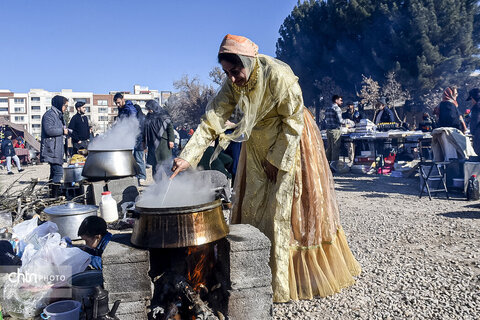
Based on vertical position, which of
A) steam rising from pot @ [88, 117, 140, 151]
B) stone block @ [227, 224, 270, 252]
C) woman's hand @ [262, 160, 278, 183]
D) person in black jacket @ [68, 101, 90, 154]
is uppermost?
person in black jacket @ [68, 101, 90, 154]

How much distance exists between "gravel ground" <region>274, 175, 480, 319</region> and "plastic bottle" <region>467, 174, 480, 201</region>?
0.23 m

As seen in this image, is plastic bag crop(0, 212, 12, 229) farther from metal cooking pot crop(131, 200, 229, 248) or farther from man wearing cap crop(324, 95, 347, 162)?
man wearing cap crop(324, 95, 347, 162)

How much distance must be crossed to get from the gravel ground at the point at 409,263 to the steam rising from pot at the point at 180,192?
107 cm

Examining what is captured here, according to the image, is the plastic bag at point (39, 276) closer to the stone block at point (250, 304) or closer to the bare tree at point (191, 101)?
the stone block at point (250, 304)

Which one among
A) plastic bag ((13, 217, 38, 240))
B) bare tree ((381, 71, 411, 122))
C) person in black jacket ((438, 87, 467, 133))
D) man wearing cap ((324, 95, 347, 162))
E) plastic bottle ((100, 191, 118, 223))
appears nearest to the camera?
plastic bag ((13, 217, 38, 240))

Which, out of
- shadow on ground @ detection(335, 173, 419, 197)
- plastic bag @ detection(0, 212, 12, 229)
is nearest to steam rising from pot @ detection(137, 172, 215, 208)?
plastic bag @ detection(0, 212, 12, 229)

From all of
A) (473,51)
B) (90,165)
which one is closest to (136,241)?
(90,165)

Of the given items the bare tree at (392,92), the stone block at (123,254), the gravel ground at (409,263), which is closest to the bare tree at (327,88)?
the bare tree at (392,92)

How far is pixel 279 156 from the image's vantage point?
2.86 meters

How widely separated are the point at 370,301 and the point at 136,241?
1.90m

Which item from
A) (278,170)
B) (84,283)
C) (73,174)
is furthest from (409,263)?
(73,174)

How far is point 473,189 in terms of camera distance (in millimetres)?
6797

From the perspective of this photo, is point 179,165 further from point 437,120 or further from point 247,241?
point 437,120

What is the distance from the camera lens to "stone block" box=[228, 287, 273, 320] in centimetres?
247
